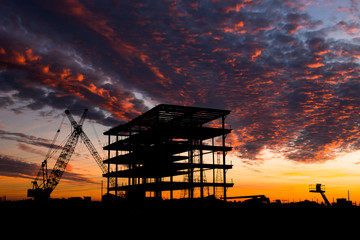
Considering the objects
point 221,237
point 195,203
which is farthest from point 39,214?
point 221,237

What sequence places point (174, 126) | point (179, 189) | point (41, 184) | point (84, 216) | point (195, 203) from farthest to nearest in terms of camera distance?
point (41, 184) < point (179, 189) < point (174, 126) < point (195, 203) < point (84, 216)

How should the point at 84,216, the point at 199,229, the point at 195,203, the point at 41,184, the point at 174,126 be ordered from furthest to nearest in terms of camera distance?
the point at 41,184
the point at 174,126
the point at 195,203
the point at 84,216
the point at 199,229

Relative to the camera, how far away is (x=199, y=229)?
3400 centimetres

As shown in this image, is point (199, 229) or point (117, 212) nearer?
point (199, 229)

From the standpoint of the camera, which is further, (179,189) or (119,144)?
(119,144)

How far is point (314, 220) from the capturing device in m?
41.7

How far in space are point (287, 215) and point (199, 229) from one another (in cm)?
1406

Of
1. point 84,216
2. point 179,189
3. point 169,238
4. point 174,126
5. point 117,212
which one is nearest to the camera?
point 169,238

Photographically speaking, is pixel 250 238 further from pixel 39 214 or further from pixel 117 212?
pixel 39 214

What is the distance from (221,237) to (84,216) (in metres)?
15.3

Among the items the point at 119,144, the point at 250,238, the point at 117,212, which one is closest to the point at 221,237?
the point at 250,238

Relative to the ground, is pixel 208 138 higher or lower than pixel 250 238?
higher

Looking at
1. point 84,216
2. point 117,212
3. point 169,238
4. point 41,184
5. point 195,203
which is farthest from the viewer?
point 41,184

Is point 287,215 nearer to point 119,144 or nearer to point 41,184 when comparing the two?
point 119,144
